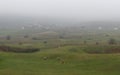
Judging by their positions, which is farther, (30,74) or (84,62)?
(84,62)

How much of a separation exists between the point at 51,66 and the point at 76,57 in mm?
9243

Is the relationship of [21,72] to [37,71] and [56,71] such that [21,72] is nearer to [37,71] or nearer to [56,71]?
[37,71]

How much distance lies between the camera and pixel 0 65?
55.8m

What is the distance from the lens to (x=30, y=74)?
47.7 m

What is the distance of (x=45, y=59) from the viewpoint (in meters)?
63.5

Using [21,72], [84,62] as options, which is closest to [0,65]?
[21,72]

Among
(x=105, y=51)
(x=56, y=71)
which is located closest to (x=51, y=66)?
(x=56, y=71)

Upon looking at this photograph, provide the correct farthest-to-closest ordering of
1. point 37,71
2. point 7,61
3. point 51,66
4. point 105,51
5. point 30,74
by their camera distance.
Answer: point 105,51 → point 7,61 → point 51,66 → point 37,71 → point 30,74

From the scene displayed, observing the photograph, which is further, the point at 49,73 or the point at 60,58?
the point at 60,58

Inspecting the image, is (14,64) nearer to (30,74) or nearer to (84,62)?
(30,74)

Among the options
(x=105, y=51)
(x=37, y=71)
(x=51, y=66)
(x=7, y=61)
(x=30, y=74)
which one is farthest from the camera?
(x=105, y=51)

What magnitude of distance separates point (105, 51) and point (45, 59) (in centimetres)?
2651

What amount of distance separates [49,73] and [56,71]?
2199 millimetres

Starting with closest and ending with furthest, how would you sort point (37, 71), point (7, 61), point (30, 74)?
1. point (30, 74)
2. point (37, 71)
3. point (7, 61)
